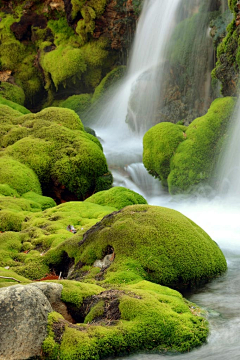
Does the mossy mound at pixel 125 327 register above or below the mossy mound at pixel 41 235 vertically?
Answer: above

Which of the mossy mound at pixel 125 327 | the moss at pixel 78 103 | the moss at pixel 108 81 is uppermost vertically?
the mossy mound at pixel 125 327

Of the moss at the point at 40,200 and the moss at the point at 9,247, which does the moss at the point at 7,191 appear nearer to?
the moss at the point at 40,200

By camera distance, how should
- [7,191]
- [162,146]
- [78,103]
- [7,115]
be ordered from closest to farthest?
[7,191]
[162,146]
[7,115]
[78,103]

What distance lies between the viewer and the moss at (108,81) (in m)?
23.4

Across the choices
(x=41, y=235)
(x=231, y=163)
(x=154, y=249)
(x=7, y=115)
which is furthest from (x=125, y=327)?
(x=7, y=115)

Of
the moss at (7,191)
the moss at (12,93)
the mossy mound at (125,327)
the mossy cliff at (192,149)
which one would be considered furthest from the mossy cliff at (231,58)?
the moss at (12,93)

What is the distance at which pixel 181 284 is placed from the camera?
601 centimetres

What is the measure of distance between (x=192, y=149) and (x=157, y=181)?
2.52 meters

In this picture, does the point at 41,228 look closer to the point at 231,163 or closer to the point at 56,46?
the point at 231,163

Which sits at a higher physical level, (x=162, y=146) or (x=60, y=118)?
(x=60, y=118)

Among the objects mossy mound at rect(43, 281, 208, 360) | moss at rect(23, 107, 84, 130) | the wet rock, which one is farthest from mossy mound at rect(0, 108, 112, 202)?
the wet rock

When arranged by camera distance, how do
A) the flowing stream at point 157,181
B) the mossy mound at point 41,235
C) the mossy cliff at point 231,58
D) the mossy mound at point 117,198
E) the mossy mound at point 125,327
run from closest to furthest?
the mossy mound at point 125,327 < the flowing stream at point 157,181 < the mossy mound at point 41,235 < the mossy mound at point 117,198 < the mossy cliff at point 231,58

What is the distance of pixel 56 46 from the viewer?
24.1 m

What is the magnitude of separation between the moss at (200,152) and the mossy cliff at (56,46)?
1105 centimetres
